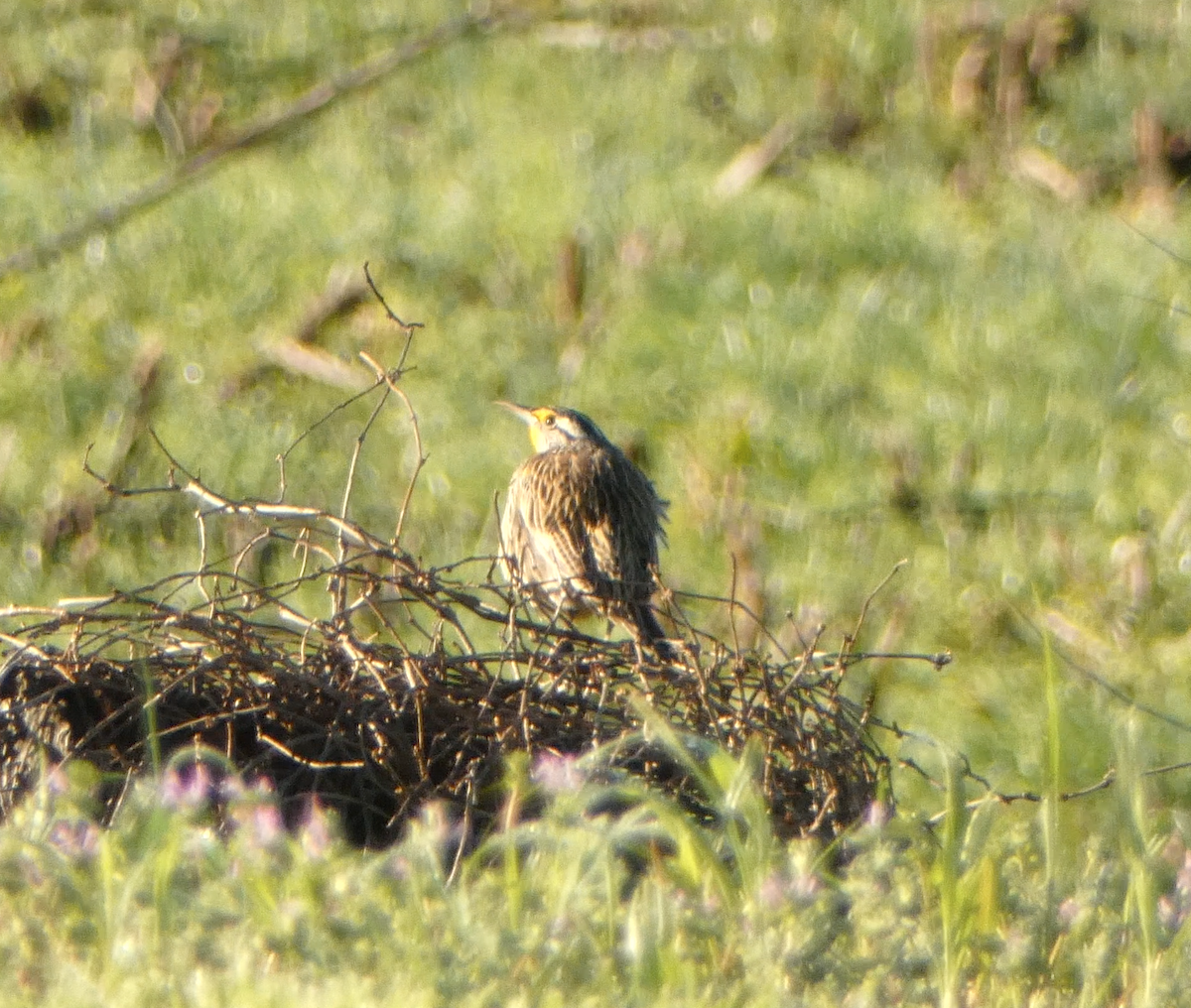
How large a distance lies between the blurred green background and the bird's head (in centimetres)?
88

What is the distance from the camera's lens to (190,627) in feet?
18.2

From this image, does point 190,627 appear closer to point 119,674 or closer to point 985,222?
point 119,674

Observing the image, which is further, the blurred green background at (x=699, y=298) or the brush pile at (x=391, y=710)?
the blurred green background at (x=699, y=298)

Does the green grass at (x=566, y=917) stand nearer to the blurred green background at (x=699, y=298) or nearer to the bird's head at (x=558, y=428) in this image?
the blurred green background at (x=699, y=298)

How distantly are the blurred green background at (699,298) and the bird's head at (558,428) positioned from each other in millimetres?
882

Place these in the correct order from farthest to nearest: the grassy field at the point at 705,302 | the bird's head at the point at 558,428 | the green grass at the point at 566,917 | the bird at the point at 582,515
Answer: the grassy field at the point at 705,302
the bird's head at the point at 558,428
the bird at the point at 582,515
the green grass at the point at 566,917

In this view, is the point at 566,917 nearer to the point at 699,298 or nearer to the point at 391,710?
the point at 391,710

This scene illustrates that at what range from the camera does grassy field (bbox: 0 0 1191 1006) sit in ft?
33.6

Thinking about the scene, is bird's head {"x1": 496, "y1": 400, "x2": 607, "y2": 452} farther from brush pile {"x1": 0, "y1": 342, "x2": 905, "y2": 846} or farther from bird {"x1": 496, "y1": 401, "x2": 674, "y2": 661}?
brush pile {"x1": 0, "y1": 342, "x2": 905, "y2": 846}

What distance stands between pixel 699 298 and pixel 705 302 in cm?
3

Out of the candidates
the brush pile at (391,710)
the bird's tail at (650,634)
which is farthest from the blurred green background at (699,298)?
the brush pile at (391,710)

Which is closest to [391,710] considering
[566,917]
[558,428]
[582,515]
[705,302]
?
[566,917]

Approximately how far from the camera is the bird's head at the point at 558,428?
9164 mm

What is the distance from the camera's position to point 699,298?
448 inches
